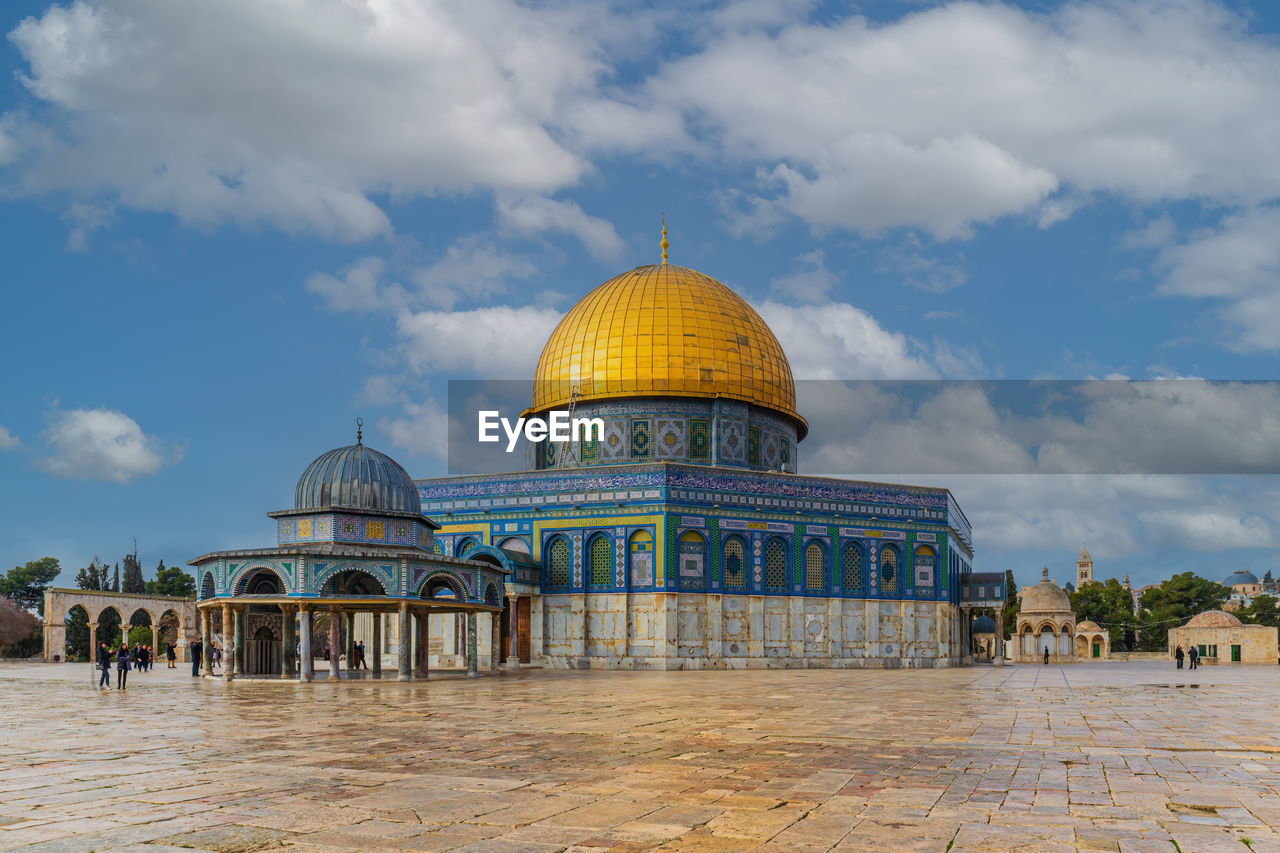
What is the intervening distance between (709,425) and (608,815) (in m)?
31.9

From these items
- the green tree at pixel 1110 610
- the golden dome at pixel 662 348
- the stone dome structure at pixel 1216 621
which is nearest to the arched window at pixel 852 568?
the golden dome at pixel 662 348

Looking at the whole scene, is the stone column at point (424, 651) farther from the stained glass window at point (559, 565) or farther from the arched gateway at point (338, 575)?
the stained glass window at point (559, 565)

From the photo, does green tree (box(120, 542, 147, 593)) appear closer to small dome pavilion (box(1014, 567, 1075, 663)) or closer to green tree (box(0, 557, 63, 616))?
green tree (box(0, 557, 63, 616))

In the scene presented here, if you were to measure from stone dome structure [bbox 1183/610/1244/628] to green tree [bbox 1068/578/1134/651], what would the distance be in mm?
20425

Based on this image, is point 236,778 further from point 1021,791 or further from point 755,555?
point 755,555

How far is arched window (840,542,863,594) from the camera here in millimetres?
37875

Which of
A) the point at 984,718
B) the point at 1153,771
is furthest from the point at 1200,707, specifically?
the point at 1153,771

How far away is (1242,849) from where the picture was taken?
20.9 ft

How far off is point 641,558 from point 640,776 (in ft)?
84.4

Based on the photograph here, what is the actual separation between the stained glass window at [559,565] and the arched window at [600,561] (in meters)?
0.74

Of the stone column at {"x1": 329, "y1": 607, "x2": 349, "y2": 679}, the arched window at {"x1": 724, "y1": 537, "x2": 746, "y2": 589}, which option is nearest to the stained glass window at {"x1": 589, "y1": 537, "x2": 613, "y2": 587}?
the arched window at {"x1": 724, "y1": 537, "x2": 746, "y2": 589}

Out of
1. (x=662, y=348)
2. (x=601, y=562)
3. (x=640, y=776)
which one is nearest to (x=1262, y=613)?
(x=662, y=348)

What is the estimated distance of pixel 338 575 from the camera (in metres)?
28.0

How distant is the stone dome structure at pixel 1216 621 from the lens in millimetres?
54406
